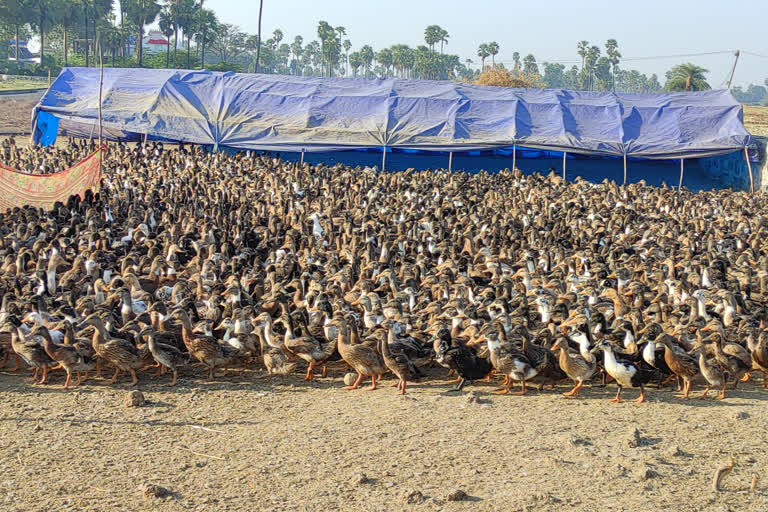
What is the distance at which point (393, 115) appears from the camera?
37.7 meters

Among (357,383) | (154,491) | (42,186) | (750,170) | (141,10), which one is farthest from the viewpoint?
(141,10)

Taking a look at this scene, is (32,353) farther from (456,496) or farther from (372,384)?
(456,496)

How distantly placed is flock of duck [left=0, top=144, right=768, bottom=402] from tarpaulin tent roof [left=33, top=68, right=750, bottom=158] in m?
7.42

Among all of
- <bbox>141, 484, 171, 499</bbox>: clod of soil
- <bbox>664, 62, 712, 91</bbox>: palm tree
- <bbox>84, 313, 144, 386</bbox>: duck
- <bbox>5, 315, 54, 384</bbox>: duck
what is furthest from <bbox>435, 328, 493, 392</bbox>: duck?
<bbox>664, 62, 712, 91</bbox>: palm tree

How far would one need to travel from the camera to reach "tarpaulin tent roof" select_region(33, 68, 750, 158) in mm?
36438

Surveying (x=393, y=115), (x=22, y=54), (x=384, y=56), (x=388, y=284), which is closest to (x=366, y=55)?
(x=384, y=56)

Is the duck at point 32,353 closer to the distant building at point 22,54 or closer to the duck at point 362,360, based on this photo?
the duck at point 362,360

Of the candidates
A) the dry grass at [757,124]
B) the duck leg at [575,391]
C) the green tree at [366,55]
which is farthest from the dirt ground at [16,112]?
the green tree at [366,55]

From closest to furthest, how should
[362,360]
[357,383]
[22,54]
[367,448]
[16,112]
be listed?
[367,448] < [362,360] < [357,383] < [16,112] < [22,54]

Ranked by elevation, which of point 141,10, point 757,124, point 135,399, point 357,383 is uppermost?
point 141,10

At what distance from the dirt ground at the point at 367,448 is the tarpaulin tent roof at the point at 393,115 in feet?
83.5

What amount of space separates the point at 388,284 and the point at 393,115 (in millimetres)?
22485

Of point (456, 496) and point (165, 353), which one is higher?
point (165, 353)

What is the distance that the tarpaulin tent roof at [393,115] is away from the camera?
3644cm
